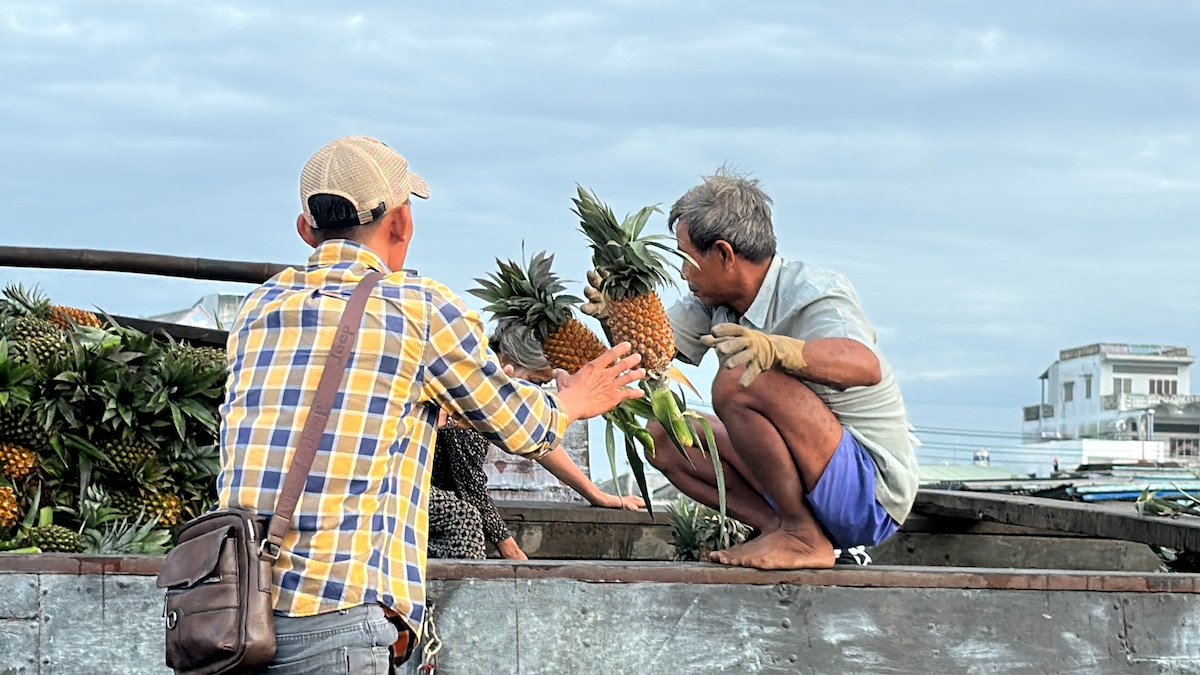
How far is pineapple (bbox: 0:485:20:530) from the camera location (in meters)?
4.80

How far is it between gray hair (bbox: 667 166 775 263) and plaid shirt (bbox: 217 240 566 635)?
1587 millimetres

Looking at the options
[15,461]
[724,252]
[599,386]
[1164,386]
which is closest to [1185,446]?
[1164,386]

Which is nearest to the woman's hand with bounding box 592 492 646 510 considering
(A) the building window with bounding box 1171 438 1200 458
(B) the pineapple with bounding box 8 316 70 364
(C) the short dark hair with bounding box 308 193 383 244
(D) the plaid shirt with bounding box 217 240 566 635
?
(B) the pineapple with bounding box 8 316 70 364

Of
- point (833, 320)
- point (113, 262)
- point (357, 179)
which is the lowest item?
→ point (833, 320)

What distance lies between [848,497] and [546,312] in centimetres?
115

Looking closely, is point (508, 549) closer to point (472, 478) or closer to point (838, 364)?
point (472, 478)

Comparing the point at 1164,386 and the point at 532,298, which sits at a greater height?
the point at 1164,386

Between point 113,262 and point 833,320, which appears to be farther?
point 113,262

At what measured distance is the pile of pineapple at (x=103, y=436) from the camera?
16.4 ft

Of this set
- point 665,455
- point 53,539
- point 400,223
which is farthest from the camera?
point 665,455

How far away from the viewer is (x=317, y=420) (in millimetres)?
2766

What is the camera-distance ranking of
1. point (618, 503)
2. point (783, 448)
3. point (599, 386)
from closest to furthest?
point (599, 386) → point (783, 448) → point (618, 503)

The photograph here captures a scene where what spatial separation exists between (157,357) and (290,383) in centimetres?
275

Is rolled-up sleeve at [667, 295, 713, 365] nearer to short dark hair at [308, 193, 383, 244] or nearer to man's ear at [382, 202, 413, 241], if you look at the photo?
man's ear at [382, 202, 413, 241]
